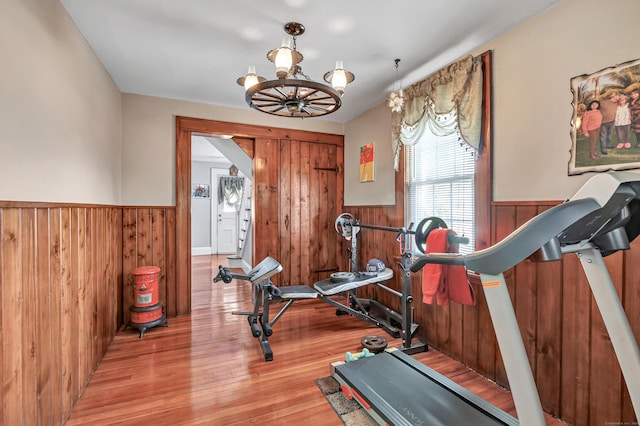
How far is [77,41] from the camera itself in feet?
7.07

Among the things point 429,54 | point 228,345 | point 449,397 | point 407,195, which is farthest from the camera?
point 407,195

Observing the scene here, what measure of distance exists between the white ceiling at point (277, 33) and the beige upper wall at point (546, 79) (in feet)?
0.55

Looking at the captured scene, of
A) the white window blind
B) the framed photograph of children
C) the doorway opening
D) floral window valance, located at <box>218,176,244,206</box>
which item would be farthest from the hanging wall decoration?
floral window valance, located at <box>218,176,244,206</box>

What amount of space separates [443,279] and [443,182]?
99cm

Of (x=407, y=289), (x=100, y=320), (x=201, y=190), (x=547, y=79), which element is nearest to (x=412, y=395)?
(x=407, y=289)

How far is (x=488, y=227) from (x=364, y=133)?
224 cm

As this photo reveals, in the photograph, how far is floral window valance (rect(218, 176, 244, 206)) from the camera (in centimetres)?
847

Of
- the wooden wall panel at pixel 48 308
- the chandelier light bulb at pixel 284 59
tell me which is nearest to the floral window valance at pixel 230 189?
the wooden wall panel at pixel 48 308

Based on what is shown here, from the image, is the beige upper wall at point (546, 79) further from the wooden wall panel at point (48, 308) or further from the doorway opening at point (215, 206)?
the doorway opening at point (215, 206)

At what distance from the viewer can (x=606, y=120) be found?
1.68 metres

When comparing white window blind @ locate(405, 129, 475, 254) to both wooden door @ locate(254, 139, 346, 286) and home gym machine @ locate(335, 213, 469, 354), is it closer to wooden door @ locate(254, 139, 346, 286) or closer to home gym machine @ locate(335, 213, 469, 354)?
home gym machine @ locate(335, 213, 469, 354)

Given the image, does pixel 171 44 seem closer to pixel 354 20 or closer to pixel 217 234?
pixel 354 20

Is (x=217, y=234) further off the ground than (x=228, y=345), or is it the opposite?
(x=217, y=234)

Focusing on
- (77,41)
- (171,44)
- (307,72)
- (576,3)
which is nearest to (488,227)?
(576,3)
